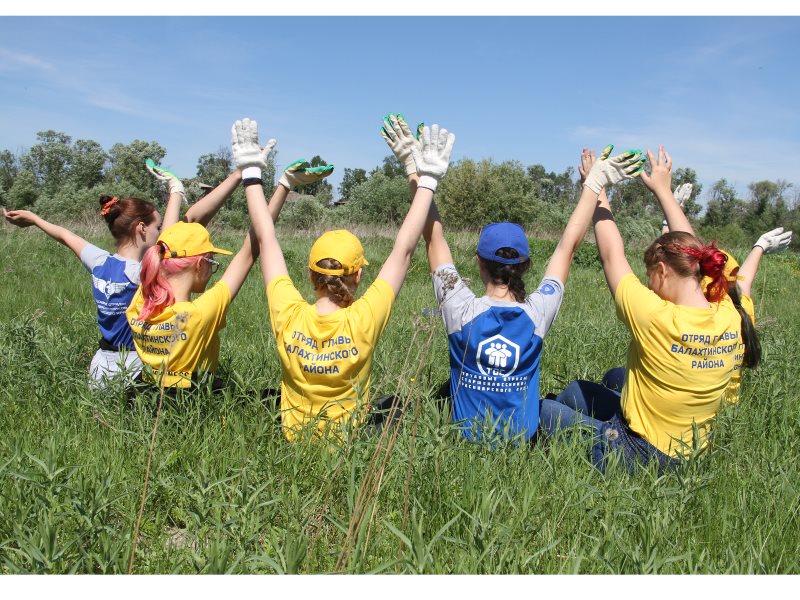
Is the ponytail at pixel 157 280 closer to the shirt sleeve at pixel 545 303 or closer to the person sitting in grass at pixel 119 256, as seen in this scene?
the person sitting in grass at pixel 119 256

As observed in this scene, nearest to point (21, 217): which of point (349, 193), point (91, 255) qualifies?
point (91, 255)

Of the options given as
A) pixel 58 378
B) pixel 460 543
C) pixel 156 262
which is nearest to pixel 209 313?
pixel 156 262

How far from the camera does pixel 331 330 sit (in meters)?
2.89

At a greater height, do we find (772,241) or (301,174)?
(772,241)

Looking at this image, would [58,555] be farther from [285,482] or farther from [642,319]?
[642,319]

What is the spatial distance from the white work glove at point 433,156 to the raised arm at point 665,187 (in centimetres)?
134

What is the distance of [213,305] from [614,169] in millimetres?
2398

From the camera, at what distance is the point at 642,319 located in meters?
3.09

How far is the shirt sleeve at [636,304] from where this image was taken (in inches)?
121

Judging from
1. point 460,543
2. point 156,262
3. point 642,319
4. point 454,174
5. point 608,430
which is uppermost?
point 454,174

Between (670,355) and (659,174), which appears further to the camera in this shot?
(659,174)

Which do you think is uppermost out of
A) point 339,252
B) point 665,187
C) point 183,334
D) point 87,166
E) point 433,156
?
point 87,166

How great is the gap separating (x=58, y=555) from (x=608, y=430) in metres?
2.45

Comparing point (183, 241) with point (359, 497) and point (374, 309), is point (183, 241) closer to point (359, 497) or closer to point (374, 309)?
point (374, 309)
